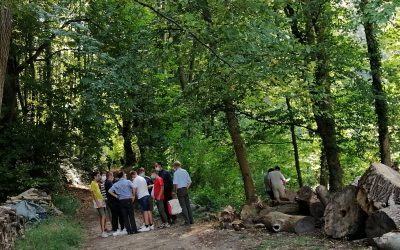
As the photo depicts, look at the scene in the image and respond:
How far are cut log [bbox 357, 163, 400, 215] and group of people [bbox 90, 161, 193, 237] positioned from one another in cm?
531

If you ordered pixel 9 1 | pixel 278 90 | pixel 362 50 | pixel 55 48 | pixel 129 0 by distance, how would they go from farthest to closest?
pixel 55 48 → pixel 362 50 → pixel 278 90 → pixel 129 0 → pixel 9 1

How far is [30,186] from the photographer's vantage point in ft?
59.0

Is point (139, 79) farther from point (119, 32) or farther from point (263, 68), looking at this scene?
point (263, 68)

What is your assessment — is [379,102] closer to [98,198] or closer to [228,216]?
[228,216]

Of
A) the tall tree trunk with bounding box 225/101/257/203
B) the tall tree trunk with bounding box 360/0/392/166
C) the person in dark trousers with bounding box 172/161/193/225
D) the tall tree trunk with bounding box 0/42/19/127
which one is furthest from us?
the tall tree trunk with bounding box 0/42/19/127

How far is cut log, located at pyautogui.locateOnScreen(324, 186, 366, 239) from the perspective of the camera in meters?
8.80

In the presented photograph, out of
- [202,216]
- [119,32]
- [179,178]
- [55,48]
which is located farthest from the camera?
[55,48]

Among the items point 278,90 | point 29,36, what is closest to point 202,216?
point 278,90

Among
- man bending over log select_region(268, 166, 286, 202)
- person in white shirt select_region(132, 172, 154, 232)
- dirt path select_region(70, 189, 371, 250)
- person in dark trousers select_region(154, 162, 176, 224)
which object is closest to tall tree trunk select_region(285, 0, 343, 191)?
man bending over log select_region(268, 166, 286, 202)

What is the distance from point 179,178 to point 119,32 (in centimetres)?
938

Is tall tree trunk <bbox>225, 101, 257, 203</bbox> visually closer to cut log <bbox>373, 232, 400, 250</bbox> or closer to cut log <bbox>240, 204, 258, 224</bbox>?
cut log <bbox>240, 204, 258, 224</bbox>

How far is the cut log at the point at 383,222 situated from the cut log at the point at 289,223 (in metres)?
1.81

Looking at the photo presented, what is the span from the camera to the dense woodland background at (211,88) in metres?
9.21

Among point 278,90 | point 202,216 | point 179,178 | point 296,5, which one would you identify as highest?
point 296,5
